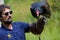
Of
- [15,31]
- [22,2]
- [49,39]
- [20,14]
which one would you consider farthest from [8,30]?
[22,2]

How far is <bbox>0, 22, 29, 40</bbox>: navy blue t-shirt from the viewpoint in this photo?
4355 millimetres

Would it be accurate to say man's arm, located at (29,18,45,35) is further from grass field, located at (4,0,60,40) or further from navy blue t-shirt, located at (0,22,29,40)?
grass field, located at (4,0,60,40)

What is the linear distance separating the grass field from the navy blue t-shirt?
1.96 m

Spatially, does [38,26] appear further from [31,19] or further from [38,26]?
[31,19]

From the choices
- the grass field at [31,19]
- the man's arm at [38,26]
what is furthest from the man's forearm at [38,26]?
the grass field at [31,19]

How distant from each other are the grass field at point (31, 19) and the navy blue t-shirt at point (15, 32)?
196 centimetres

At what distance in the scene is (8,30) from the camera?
4.39 metres

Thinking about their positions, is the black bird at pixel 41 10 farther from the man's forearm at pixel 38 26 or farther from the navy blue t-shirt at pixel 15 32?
the navy blue t-shirt at pixel 15 32

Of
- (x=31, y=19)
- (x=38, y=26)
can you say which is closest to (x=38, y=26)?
(x=38, y=26)

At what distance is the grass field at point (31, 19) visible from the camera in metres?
6.80

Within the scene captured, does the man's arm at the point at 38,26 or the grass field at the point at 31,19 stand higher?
the man's arm at the point at 38,26

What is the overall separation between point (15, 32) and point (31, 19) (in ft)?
8.82

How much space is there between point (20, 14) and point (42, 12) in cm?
295

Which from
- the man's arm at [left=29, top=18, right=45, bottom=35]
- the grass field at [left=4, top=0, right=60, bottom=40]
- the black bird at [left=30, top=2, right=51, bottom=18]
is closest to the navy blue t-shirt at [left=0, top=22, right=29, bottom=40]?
the man's arm at [left=29, top=18, right=45, bottom=35]
